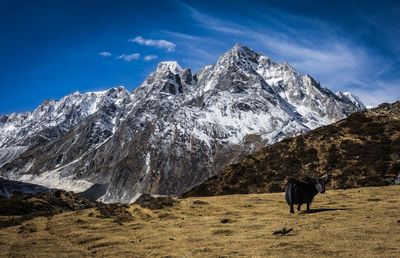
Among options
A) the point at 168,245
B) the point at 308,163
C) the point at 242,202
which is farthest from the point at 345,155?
the point at 168,245

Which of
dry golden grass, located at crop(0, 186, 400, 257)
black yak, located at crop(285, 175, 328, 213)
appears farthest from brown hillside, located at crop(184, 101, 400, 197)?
black yak, located at crop(285, 175, 328, 213)

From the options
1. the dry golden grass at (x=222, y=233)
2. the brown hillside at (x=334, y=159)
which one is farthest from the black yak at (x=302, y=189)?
the brown hillside at (x=334, y=159)

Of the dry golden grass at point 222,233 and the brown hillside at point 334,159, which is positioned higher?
the brown hillside at point 334,159

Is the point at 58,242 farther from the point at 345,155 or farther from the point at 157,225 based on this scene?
the point at 345,155

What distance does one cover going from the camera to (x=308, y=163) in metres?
41.8

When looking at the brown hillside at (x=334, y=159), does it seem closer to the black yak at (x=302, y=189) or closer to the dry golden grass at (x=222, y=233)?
the dry golden grass at (x=222, y=233)

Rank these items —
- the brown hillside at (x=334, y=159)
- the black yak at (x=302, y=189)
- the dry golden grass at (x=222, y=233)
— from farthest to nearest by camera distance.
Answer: the brown hillside at (x=334, y=159) < the black yak at (x=302, y=189) < the dry golden grass at (x=222, y=233)

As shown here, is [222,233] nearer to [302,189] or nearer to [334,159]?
[302,189]

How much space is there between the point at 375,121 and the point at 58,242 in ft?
154

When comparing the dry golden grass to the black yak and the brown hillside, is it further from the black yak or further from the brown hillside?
the brown hillside

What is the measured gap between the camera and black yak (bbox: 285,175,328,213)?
18.2 meters

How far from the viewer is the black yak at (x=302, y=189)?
18.2 meters

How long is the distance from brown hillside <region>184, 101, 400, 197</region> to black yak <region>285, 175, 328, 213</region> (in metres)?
16.5

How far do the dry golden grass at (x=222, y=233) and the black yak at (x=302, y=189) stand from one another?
2.95ft
